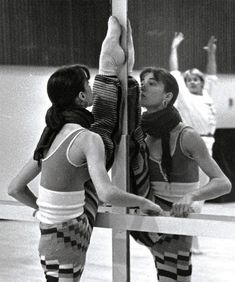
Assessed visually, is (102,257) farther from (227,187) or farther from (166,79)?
(166,79)

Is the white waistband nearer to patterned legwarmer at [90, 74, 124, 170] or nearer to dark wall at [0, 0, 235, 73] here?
patterned legwarmer at [90, 74, 124, 170]

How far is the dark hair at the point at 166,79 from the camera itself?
10.3 ft

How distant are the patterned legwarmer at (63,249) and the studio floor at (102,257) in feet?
0.96

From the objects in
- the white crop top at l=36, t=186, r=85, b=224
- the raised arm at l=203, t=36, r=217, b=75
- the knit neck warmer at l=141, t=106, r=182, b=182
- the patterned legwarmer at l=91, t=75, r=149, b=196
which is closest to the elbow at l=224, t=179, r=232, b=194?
the knit neck warmer at l=141, t=106, r=182, b=182

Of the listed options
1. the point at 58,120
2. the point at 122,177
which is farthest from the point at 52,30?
the point at 122,177

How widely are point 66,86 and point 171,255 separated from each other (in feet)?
2.81

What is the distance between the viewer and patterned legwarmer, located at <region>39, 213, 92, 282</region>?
3014mm

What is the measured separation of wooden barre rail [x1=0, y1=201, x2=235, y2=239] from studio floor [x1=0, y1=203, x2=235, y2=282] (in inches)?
1.4

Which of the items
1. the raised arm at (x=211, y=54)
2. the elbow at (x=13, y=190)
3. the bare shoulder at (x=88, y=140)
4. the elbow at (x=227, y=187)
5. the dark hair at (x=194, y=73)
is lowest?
the elbow at (x=13, y=190)

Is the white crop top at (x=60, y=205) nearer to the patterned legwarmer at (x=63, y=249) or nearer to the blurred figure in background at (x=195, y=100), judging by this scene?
the patterned legwarmer at (x=63, y=249)

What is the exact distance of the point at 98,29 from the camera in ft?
10.8

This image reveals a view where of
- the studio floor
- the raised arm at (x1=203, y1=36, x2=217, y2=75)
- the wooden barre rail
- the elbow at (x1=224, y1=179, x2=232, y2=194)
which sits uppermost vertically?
the raised arm at (x1=203, y1=36, x2=217, y2=75)

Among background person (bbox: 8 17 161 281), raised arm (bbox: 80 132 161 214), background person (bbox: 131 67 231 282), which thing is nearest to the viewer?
raised arm (bbox: 80 132 161 214)

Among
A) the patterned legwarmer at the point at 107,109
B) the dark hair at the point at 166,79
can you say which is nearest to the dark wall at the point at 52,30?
the patterned legwarmer at the point at 107,109
